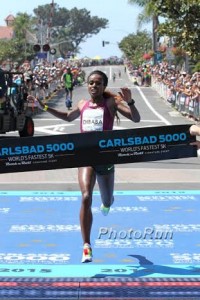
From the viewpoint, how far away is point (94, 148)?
6129 millimetres

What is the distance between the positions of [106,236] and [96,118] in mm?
1804

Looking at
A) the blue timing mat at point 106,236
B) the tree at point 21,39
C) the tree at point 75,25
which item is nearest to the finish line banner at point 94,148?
the blue timing mat at point 106,236

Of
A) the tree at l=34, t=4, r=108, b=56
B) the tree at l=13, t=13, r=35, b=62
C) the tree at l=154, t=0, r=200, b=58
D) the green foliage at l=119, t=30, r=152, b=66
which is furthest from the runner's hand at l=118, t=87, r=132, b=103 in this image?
the tree at l=34, t=4, r=108, b=56

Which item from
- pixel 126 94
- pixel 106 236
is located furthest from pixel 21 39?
pixel 126 94

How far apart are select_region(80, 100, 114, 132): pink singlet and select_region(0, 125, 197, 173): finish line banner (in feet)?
0.58

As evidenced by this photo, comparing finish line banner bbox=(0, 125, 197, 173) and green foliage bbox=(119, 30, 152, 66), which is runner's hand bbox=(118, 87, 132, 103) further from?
green foliage bbox=(119, 30, 152, 66)

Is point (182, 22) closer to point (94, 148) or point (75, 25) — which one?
point (94, 148)

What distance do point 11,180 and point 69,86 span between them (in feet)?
54.6

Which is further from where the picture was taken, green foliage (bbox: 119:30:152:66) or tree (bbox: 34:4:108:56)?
tree (bbox: 34:4:108:56)

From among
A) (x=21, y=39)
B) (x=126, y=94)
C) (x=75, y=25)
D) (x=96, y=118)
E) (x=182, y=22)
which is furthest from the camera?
(x=75, y=25)

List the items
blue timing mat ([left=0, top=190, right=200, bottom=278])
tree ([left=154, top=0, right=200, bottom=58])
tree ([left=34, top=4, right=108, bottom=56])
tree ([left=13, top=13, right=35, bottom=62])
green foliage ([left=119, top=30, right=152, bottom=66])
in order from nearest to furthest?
blue timing mat ([left=0, top=190, right=200, bottom=278])
tree ([left=154, top=0, right=200, bottom=58])
tree ([left=13, top=13, right=35, bottom=62])
green foliage ([left=119, top=30, right=152, bottom=66])
tree ([left=34, top=4, right=108, bottom=56])

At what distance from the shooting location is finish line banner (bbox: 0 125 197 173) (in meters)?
6.15

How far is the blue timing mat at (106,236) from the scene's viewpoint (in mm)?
6195

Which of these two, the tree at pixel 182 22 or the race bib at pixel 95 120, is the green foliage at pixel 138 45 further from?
the race bib at pixel 95 120
